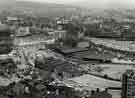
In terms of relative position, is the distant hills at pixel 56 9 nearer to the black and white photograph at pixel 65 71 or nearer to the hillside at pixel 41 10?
the hillside at pixel 41 10

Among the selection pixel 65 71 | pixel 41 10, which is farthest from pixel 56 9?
→ pixel 65 71

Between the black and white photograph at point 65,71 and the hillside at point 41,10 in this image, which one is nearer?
the black and white photograph at point 65,71

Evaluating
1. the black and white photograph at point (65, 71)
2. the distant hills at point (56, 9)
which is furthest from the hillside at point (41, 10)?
the black and white photograph at point (65, 71)

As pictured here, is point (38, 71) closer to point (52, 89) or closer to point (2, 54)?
point (52, 89)

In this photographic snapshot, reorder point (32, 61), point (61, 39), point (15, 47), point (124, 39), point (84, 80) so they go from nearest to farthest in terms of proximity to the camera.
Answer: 1. point (84, 80)
2. point (32, 61)
3. point (15, 47)
4. point (61, 39)
5. point (124, 39)

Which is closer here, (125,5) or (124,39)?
(124,39)

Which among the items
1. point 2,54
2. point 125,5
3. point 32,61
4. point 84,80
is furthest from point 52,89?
point 125,5

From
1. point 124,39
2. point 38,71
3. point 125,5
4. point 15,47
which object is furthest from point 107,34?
point 125,5

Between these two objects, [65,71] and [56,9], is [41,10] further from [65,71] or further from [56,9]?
[65,71]

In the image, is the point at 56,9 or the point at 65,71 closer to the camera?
the point at 65,71

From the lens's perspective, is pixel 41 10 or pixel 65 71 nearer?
pixel 65 71

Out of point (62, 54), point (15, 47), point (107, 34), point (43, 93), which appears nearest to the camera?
point (43, 93)
